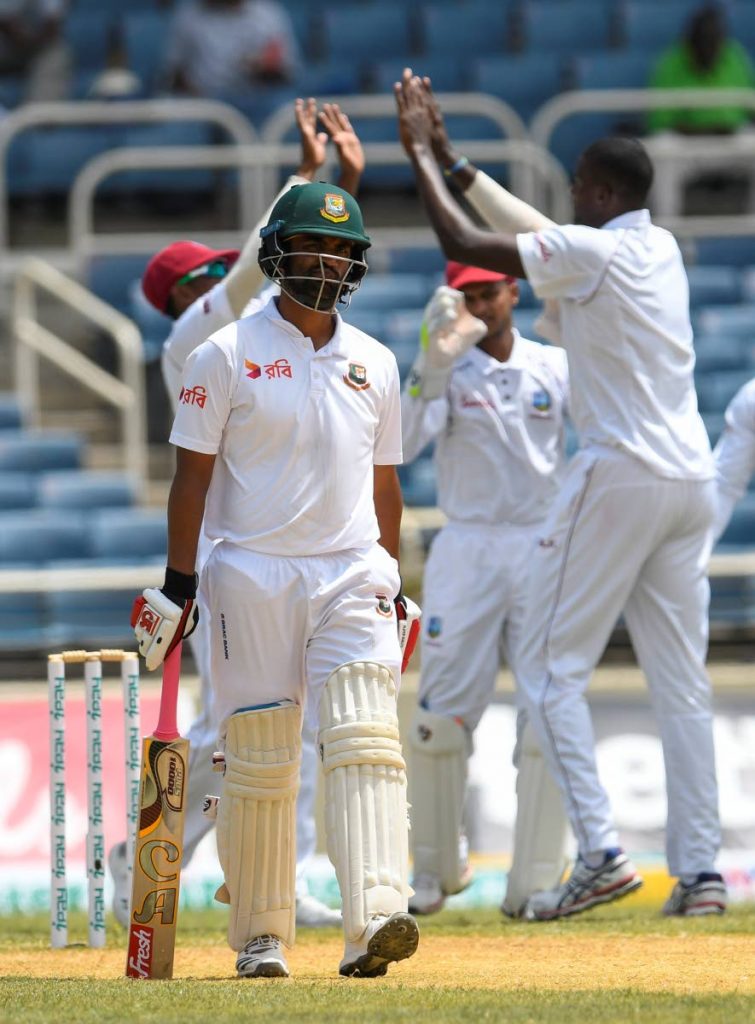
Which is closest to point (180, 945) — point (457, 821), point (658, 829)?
point (457, 821)

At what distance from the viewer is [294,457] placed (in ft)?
17.7

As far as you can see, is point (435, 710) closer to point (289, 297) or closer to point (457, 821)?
point (457, 821)

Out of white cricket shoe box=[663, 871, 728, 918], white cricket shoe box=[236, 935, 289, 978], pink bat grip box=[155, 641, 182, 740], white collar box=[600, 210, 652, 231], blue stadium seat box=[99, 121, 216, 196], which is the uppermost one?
blue stadium seat box=[99, 121, 216, 196]

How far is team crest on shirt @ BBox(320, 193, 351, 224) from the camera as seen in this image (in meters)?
5.42

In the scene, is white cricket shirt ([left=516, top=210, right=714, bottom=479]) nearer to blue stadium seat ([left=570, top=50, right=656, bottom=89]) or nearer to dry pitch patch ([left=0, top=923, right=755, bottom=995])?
dry pitch patch ([left=0, top=923, right=755, bottom=995])

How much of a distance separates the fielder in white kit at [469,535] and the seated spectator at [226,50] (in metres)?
6.08

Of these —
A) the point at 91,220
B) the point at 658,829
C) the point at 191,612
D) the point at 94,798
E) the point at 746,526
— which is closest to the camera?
the point at 191,612

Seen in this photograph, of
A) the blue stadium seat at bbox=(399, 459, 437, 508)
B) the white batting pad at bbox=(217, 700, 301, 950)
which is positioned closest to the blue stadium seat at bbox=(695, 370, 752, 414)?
the blue stadium seat at bbox=(399, 459, 437, 508)

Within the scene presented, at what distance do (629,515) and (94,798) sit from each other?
1847 mm

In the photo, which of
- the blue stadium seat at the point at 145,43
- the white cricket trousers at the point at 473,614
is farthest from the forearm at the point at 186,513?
the blue stadium seat at the point at 145,43

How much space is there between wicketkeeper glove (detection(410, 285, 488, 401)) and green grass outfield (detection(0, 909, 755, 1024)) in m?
1.83

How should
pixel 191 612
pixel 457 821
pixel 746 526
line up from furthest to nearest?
1. pixel 746 526
2. pixel 457 821
3. pixel 191 612

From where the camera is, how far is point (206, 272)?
732cm

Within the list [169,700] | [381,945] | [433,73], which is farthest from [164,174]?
[381,945]
